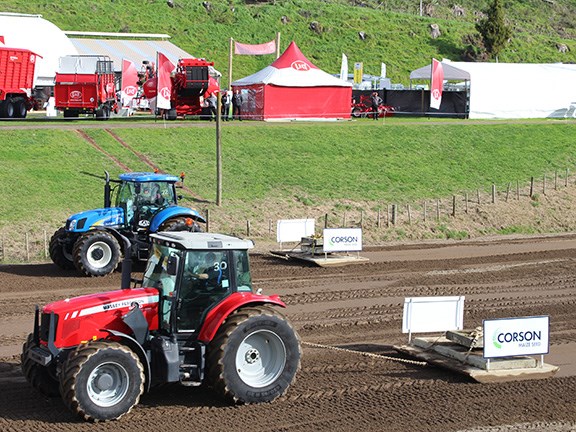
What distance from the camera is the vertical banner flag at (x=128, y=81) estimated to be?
1539 inches

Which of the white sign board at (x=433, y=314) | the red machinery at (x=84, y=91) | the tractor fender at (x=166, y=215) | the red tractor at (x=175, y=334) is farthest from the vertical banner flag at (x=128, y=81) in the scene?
the red tractor at (x=175, y=334)

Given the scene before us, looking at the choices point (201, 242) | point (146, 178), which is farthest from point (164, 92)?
point (201, 242)

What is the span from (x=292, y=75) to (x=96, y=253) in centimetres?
2331

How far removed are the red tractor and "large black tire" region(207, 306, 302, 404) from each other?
11 millimetres

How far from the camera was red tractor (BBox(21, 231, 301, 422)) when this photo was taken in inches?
414

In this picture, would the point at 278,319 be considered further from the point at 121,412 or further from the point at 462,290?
the point at 462,290

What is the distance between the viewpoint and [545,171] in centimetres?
3728

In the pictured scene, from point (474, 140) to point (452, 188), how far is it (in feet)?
22.0

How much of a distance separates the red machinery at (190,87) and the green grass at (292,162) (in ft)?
11.5

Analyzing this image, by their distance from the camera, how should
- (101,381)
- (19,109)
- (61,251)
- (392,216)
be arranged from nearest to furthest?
(101,381) → (61,251) → (392,216) → (19,109)

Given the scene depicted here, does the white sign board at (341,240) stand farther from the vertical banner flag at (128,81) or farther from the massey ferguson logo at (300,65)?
the massey ferguson logo at (300,65)

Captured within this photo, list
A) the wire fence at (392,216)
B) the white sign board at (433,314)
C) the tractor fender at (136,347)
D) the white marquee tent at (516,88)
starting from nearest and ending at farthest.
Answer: the tractor fender at (136,347), the white sign board at (433,314), the wire fence at (392,216), the white marquee tent at (516,88)

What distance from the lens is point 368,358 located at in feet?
45.4

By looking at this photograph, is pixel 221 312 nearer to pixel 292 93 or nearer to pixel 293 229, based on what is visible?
pixel 293 229
